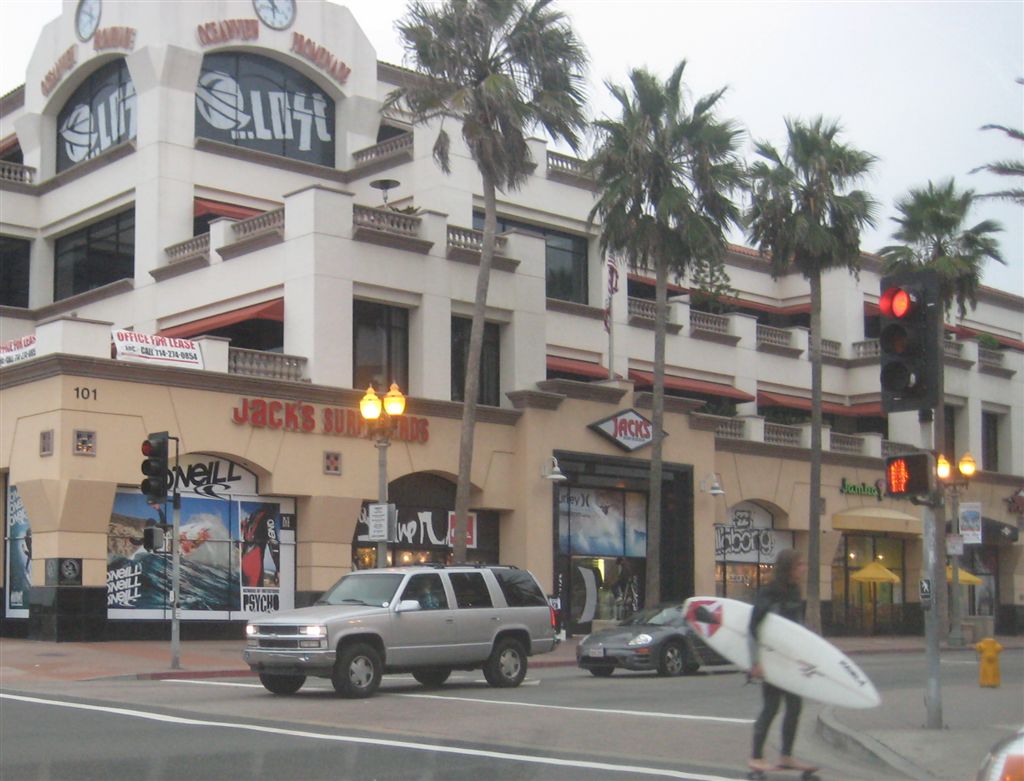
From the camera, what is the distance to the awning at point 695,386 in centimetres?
4628

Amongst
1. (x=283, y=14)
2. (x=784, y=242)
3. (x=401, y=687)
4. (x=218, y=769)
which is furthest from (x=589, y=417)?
(x=218, y=769)

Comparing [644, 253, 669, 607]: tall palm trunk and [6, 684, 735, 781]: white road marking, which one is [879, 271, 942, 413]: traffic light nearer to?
[6, 684, 735, 781]: white road marking

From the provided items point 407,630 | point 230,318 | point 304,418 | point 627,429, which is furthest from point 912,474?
point 627,429

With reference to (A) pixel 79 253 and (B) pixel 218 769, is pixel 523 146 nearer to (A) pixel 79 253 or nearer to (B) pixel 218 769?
(A) pixel 79 253

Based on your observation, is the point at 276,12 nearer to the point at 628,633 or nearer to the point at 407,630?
the point at 628,633

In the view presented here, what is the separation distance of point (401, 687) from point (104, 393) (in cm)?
1218

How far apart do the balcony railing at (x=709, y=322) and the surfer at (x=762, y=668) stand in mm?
36798

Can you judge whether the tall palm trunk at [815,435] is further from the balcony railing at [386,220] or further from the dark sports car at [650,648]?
the dark sports car at [650,648]

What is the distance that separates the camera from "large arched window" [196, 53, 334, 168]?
1622 inches

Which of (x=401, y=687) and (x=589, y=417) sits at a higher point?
(x=589, y=417)

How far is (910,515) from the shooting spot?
165 ft

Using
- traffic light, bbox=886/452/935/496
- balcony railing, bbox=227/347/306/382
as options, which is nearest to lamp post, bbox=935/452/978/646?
balcony railing, bbox=227/347/306/382

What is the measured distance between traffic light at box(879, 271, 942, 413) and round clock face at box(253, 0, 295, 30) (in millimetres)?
31619

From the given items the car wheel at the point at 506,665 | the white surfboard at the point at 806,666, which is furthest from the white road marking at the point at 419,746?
the car wheel at the point at 506,665
